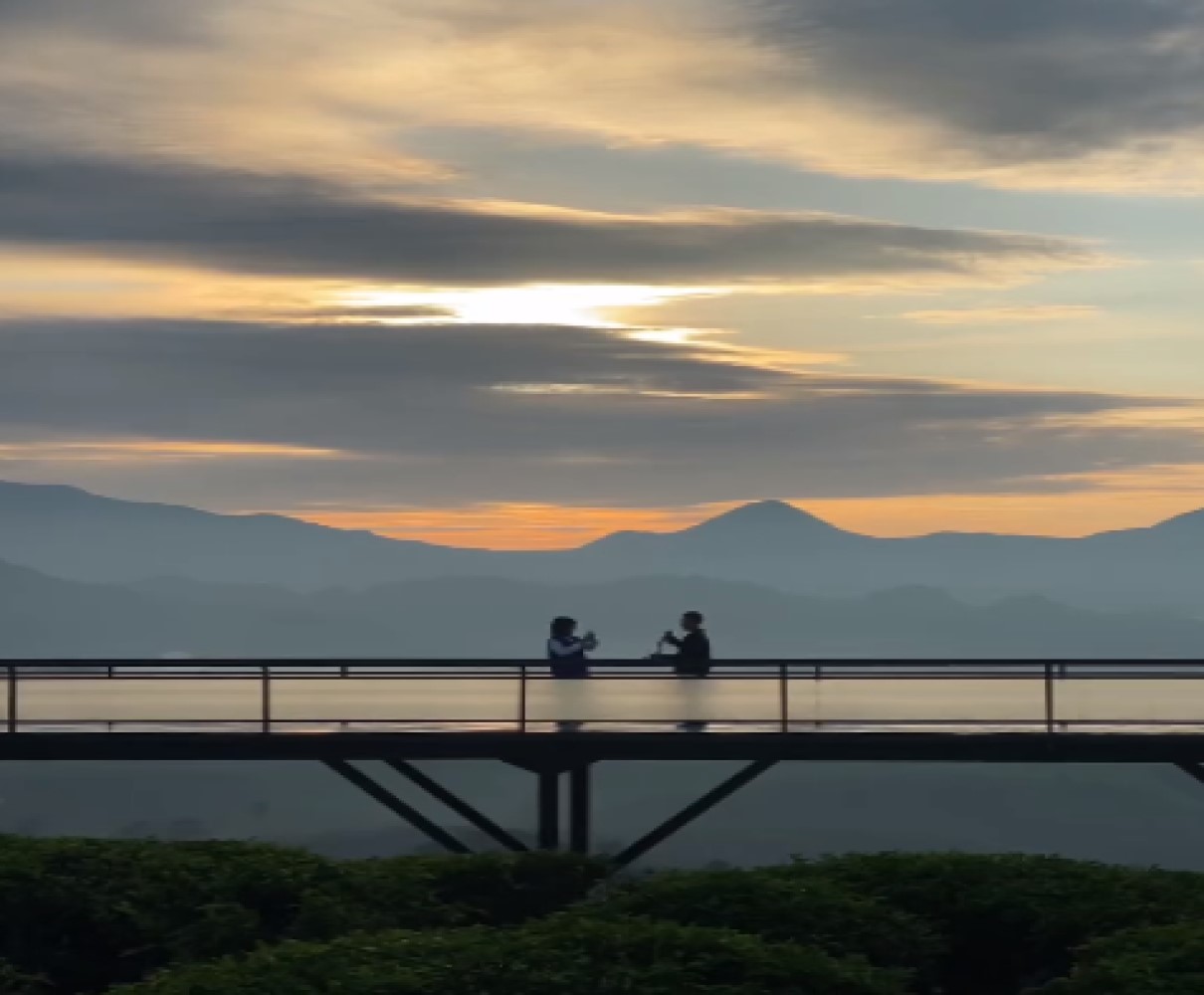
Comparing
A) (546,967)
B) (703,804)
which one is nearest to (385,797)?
(703,804)

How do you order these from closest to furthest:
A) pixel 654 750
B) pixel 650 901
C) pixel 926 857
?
pixel 650 901 < pixel 926 857 < pixel 654 750

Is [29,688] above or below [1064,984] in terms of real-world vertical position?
above

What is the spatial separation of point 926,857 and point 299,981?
15.4ft

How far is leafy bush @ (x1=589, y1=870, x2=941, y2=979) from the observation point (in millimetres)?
11508

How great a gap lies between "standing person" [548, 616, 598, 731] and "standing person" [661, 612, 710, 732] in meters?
1.06

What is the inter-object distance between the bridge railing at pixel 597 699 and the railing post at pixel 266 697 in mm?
12

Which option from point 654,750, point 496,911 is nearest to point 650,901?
point 496,911

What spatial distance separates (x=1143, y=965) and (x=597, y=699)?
48.9ft

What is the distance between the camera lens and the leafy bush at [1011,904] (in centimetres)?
1206

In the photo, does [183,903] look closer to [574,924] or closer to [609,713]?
[574,924]

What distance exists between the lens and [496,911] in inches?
516

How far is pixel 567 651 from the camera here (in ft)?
87.5

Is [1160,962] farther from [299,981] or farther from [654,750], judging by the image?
[654,750]

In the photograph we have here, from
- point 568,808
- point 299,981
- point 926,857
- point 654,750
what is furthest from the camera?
point 568,808
